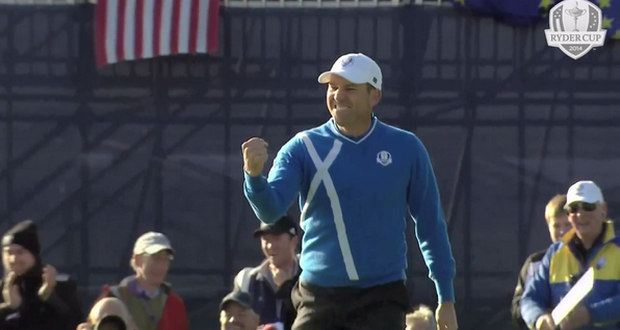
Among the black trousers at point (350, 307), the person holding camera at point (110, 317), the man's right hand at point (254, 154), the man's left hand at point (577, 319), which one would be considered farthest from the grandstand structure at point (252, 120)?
the man's right hand at point (254, 154)

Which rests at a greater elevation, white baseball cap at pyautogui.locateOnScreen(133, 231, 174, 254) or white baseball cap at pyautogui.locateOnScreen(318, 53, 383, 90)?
white baseball cap at pyautogui.locateOnScreen(318, 53, 383, 90)

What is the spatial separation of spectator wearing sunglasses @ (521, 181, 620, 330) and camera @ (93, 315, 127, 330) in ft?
7.38

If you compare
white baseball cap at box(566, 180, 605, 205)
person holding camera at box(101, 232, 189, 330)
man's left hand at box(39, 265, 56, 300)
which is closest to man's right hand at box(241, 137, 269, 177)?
white baseball cap at box(566, 180, 605, 205)

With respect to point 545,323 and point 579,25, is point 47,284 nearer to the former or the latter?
point 545,323

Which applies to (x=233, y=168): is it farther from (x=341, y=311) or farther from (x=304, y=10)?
(x=341, y=311)

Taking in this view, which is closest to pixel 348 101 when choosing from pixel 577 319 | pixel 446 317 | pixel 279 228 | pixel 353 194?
pixel 353 194

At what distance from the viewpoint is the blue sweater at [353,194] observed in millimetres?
6539

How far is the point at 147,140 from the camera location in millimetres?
13078

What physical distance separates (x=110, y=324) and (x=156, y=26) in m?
4.34

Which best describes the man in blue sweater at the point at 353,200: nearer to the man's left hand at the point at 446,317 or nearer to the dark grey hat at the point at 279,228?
the man's left hand at the point at 446,317

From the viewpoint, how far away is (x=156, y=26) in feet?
42.3

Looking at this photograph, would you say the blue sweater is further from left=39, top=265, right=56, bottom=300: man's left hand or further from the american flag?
the american flag

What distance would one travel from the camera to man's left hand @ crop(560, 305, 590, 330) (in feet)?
28.7

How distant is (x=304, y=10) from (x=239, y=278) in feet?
12.1
